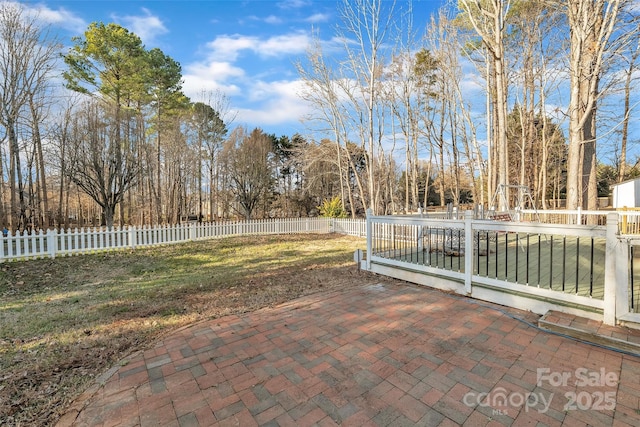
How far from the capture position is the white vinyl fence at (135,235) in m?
6.94

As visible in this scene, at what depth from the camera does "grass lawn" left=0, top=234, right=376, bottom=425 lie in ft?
7.44

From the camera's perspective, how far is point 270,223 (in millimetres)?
13484

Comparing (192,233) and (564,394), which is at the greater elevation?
(192,233)

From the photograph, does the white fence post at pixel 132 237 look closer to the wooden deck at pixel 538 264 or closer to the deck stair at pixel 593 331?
the wooden deck at pixel 538 264

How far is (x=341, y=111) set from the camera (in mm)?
16094

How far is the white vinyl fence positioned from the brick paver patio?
22.2 ft

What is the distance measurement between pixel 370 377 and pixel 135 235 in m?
9.19

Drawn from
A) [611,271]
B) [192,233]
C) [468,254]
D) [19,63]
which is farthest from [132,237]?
[611,271]

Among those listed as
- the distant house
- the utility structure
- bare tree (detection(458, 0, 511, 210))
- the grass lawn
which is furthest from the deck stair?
the distant house

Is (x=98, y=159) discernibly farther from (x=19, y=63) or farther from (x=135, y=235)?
(x=19, y=63)

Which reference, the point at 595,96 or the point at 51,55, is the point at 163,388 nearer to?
the point at 595,96

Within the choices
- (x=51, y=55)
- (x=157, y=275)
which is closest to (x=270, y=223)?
(x=157, y=275)

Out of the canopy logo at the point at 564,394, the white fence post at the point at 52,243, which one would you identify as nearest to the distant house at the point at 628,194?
the canopy logo at the point at 564,394

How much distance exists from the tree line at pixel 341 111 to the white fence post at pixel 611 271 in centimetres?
608
